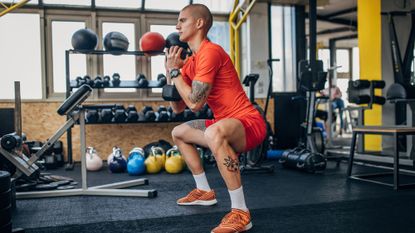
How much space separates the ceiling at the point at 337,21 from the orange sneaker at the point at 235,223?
259 inches

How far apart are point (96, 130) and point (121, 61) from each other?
1.08m

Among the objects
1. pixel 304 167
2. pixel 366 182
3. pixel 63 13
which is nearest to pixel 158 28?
pixel 63 13

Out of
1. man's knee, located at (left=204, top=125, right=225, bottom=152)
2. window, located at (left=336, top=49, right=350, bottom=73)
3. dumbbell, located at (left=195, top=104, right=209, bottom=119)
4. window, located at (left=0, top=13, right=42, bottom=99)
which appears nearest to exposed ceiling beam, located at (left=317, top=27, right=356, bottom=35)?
window, located at (left=336, top=49, right=350, bottom=73)

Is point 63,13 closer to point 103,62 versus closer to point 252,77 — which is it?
point 103,62

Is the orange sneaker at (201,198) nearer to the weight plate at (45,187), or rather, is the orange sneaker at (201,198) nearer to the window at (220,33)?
the weight plate at (45,187)

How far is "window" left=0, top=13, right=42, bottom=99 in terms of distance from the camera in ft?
17.0

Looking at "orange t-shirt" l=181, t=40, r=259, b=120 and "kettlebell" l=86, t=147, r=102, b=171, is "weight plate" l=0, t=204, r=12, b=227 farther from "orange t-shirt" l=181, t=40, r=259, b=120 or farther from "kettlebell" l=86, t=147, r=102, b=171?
"kettlebell" l=86, t=147, r=102, b=171

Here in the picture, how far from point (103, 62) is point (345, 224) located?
4277 mm

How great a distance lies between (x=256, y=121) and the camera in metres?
2.10

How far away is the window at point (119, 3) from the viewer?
217 inches

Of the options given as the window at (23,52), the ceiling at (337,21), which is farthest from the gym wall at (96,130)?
the ceiling at (337,21)

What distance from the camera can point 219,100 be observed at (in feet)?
6.99

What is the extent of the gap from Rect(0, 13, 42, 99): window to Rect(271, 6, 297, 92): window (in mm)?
3437

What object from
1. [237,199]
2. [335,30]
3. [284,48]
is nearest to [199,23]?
[237,199]
